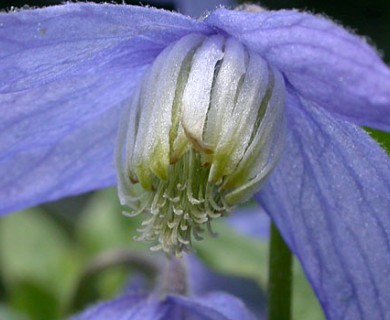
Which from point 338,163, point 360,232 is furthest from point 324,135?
point 360,232

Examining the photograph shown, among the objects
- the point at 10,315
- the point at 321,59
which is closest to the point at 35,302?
the point at 10,315

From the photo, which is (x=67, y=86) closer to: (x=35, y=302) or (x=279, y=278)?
(x=279, y=278)

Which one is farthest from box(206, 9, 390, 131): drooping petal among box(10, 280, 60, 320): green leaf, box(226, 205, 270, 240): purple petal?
box(10, 280, 60, 320): green leaf

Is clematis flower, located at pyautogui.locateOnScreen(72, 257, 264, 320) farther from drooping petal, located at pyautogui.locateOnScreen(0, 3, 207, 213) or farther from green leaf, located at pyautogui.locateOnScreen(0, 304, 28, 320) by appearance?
green leaf, located at pyautogui.locateOnScreen(0, 304, 28, 320)

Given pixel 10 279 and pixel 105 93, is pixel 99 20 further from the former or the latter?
pixel 10 279

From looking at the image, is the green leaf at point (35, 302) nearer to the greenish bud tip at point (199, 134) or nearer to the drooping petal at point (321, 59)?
the greenish bud tip at point (199, 134)

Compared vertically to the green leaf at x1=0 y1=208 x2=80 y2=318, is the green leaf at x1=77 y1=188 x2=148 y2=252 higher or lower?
higher

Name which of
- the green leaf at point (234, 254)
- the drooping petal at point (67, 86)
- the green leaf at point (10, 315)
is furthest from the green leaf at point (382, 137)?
the green leaf at point (10, 315)

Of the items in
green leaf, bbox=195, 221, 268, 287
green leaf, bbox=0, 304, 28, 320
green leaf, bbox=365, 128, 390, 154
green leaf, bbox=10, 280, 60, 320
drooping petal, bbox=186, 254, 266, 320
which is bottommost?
green leaf, bbox=10, 280, 60, 320
